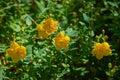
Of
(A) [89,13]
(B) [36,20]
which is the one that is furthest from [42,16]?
(A) [89,13]

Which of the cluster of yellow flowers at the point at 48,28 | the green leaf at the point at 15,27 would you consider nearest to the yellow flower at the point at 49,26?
the cluster of yellow flowers at the point at 48,28

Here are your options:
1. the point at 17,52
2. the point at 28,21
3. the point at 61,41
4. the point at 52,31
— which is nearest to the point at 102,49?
the point at 61,41

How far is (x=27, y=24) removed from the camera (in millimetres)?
3229

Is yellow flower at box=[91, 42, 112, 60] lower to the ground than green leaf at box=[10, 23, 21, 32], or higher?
lower

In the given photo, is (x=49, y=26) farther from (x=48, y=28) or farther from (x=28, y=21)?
(x=28, y=21)

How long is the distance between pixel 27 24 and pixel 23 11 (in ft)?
1.13

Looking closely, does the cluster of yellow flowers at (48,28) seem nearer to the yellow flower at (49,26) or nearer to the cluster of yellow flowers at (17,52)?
the yellow flower at (49,26)

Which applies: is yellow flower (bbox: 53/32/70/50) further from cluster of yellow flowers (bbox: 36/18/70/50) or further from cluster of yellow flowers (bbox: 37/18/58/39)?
cluster of yellow flowers (bbox: 37/18/58/39)

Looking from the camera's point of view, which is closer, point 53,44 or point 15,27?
point 53,44

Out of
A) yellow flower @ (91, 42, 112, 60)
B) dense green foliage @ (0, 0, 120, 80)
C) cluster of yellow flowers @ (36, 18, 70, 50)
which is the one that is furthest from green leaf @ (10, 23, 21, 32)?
yellow flower @ (91, 42, 112, 60)

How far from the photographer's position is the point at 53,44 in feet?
9.20

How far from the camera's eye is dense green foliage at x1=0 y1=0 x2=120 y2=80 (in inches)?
109

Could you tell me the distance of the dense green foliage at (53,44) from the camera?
9.11 ft

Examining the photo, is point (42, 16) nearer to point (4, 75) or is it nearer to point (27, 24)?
point (27, 24)
